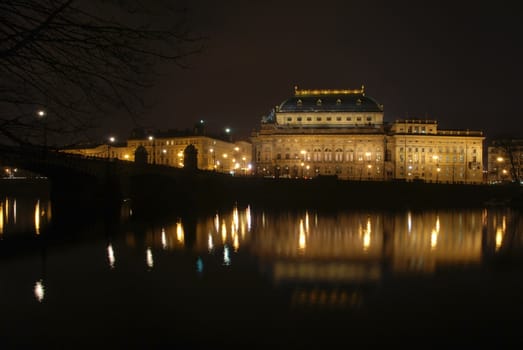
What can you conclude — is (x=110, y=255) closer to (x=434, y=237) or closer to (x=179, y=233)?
(x=179, y=233)

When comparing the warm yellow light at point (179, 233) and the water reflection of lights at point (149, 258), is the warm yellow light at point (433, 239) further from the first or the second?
the water reflection of lights at point (149, 258)

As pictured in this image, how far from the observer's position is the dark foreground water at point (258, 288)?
1523 cm

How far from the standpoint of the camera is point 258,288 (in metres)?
20.8

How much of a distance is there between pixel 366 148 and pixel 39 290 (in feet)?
406

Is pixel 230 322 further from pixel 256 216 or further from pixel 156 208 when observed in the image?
pixel 156 208

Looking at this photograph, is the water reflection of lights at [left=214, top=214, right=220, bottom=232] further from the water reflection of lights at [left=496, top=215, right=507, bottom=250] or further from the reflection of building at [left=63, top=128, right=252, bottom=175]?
the reflection of building at [left=63, top=128, right=252, bottom=175]

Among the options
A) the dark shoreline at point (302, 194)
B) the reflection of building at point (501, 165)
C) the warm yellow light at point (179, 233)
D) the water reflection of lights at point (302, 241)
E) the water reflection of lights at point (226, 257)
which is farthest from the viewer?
the reflection of building at point (501, 165)

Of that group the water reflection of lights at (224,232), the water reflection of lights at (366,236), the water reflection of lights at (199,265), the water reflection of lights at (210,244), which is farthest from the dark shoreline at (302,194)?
the water reflection of lights at (199,265)

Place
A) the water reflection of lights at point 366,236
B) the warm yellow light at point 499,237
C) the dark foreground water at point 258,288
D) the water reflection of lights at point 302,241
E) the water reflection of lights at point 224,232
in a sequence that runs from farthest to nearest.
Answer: the water reflection of lights at point 224,232 < the warm yellow light at point 499,237 < the water reflection of lights at point 366,236 < the water reflection of lights at point 302,241 < the dark foreground water at point 258,288

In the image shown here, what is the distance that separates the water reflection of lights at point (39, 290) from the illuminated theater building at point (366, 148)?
115 metres

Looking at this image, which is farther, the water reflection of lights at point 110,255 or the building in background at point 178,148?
the building in background at point 178,148

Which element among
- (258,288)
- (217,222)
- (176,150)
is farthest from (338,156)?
(258,288)

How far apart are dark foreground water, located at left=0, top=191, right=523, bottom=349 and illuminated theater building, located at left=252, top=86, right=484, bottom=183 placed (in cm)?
9829

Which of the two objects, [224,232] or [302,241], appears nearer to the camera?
[302,241]
